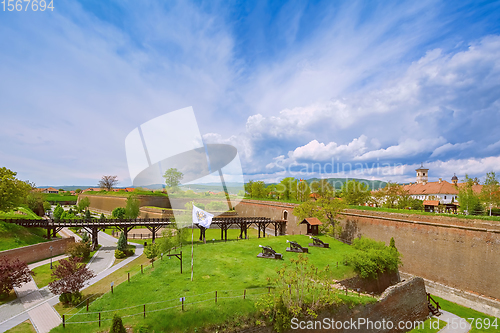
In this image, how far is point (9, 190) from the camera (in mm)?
24562

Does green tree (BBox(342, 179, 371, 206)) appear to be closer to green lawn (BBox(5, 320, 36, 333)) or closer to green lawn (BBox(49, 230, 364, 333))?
green lawn (BBox(49, 230, 364, 333))

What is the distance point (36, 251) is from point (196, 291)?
2022 centimetres

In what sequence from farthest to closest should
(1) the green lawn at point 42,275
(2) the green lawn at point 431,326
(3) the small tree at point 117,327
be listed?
(1) the green lawn at point 42,275
(2) the green lawn at point 431,326
(3) the small tree at point 117,327

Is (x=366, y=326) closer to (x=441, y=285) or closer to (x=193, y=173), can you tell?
(x=441, y=285)

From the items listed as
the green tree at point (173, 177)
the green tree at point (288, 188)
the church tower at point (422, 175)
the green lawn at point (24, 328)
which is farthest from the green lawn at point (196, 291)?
the church tower at point (422, 175)

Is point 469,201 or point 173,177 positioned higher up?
point 173,177

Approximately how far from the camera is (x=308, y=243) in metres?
25.0

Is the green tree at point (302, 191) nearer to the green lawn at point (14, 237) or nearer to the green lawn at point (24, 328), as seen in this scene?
the green lawn at point (14, 237)

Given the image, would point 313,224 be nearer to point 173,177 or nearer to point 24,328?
point 24,328

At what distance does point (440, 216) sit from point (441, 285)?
18.6ft

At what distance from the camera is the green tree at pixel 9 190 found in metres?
24.3

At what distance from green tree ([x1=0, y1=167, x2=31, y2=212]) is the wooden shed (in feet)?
102

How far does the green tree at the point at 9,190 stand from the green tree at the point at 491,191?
48630 mm

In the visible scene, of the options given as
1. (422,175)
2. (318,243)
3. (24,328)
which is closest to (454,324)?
(318,243)
